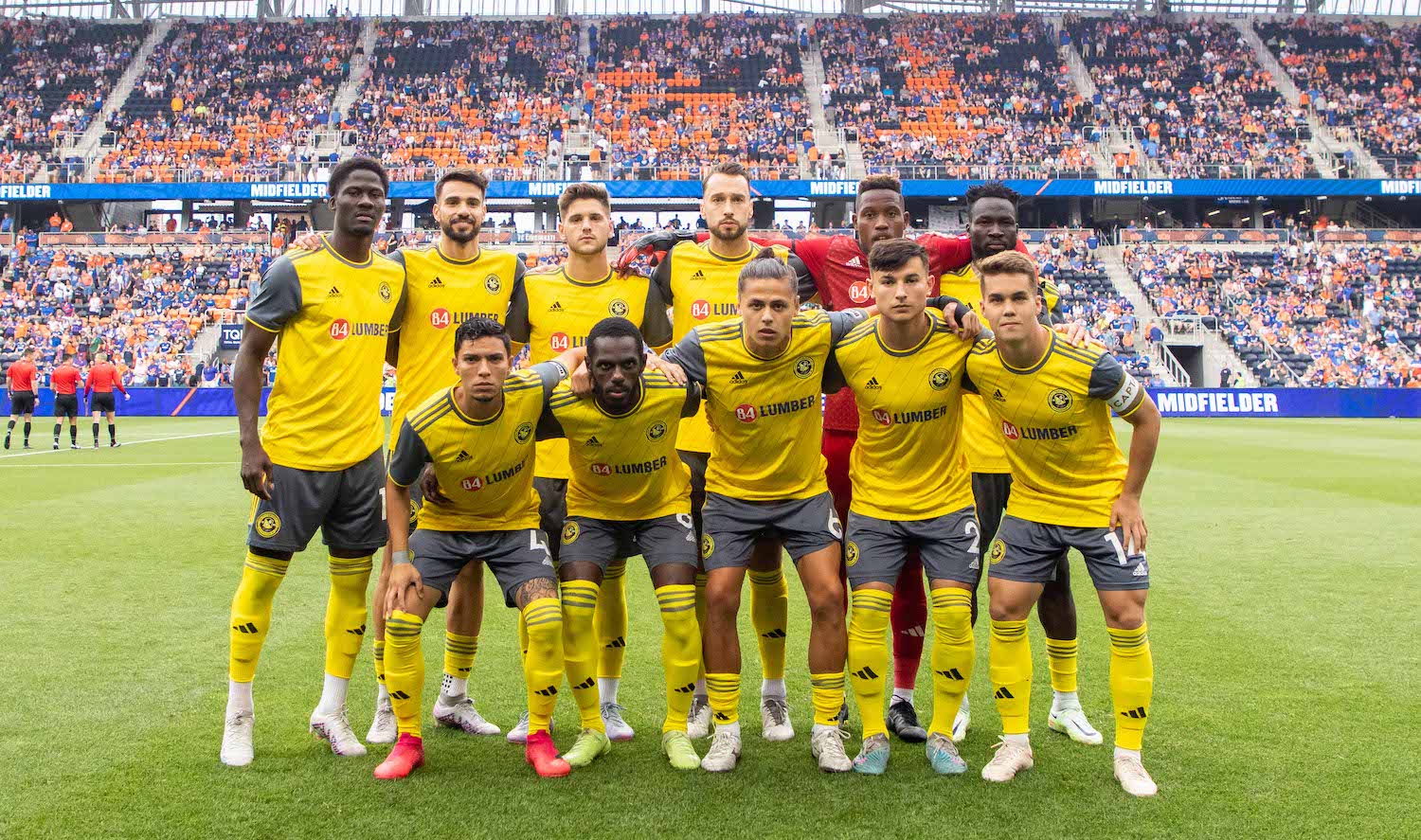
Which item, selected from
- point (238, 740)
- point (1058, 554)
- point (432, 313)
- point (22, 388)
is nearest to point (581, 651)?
point (238, 740)

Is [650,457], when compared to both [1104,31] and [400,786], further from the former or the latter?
Answer: [1104,31]

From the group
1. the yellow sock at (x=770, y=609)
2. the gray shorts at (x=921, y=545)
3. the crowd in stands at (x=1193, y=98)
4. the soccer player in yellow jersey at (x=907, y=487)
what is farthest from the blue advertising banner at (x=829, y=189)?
the gray shorts at (x=921, y=545)

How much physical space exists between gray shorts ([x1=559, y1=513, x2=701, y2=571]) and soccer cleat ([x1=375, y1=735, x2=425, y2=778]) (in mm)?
994

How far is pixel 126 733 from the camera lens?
4730mm

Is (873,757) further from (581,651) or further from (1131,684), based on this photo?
(581,651)

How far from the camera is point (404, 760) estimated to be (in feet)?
14.6

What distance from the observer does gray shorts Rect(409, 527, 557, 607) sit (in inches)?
187

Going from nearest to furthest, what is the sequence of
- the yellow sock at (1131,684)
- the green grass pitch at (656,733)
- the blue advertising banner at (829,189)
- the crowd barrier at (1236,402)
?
the green grass pitch at (656,733) < the yellow sock at (1131,684) < the crowd barrier at (1236,402) < the blue advertising banner at (829,189)

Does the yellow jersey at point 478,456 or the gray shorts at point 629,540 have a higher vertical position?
the yellow jersey at point 478,456

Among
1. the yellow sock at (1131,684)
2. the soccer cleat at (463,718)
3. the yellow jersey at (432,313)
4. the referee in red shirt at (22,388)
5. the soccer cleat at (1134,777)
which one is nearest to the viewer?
the soccer cleat at (1134,777)

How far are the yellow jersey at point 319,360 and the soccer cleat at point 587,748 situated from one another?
162 centimetres

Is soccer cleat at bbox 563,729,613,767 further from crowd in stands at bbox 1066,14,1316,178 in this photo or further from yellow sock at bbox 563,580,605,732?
crowd in stands at bbox 1066,14,1316,178

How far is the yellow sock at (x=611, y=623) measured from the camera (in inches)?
203

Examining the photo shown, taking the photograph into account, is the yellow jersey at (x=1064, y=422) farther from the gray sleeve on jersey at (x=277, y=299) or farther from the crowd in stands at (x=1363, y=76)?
the crowd in stands at (x=1363, y=76)
